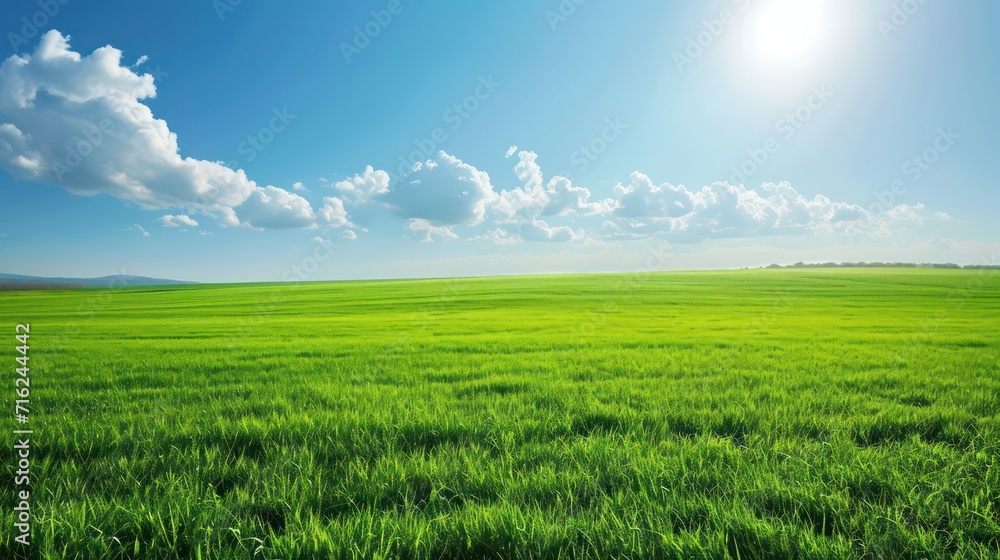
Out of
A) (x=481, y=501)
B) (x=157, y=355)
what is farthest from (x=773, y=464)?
(x=157, y=355)

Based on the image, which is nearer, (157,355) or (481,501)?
(481,501)

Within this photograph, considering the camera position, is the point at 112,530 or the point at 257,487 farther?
the point at 257,487

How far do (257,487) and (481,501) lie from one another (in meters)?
1.76

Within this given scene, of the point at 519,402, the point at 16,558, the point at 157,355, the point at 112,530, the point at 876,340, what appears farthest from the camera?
the point at 876,340

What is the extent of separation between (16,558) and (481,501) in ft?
9.01

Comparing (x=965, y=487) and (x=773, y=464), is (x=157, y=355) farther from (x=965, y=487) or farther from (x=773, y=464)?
(x=965, y=487)

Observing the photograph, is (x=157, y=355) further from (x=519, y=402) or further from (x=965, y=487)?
(x=965, y=487)

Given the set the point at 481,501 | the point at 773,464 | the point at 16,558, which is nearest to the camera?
the point at 16,558

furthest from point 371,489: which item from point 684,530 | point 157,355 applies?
point 157,355

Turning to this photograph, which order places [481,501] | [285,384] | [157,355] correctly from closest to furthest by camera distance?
[481,501] → [285,384] → [157,355]

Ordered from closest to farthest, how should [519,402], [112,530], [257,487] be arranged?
[112,530]
[257,487]
[519,402]

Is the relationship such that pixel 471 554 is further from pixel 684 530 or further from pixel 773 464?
pixel 773 464

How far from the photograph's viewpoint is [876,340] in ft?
39.5

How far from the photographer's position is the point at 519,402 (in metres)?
5.41
